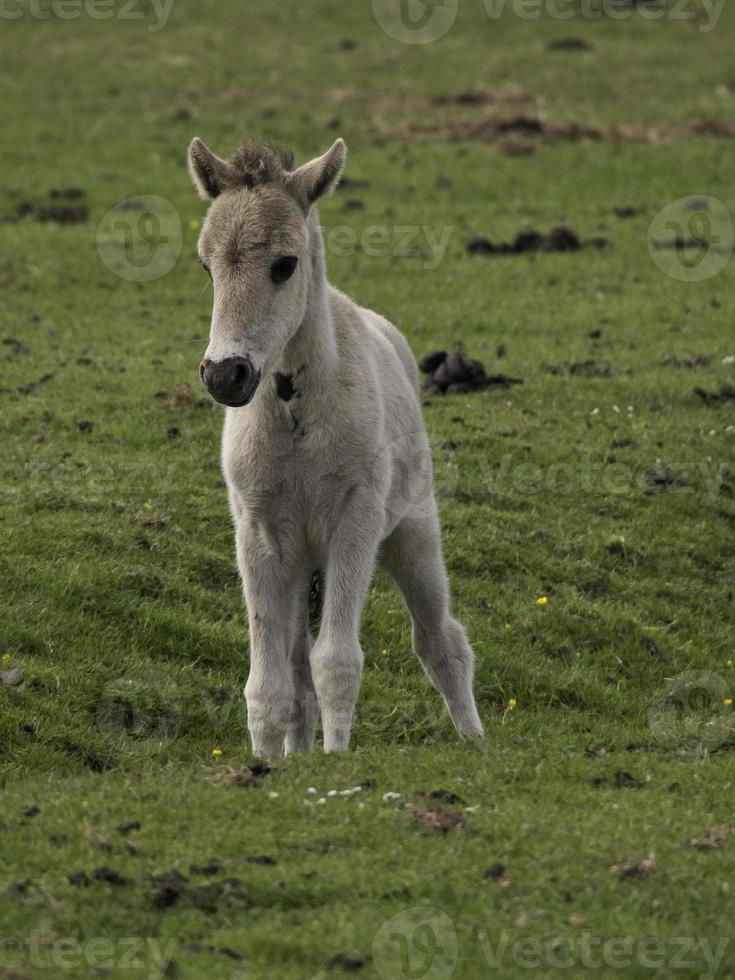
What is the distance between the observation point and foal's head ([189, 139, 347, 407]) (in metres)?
7.49

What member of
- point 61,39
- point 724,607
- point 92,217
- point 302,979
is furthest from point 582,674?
point 61,39

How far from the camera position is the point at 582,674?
11508 mm

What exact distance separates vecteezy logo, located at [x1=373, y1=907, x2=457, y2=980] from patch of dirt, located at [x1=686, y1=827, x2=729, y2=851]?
147cm

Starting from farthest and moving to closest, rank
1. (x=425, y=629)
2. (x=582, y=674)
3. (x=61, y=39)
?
(x=61, y=39) < (x=582, y=674) < (x=425, y=629)

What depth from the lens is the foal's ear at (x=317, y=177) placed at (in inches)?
328

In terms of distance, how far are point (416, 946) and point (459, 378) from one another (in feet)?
37.7

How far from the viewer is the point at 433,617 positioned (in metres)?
9.79

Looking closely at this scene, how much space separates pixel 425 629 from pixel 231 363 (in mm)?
3143

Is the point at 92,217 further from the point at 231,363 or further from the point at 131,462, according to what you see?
the point at 231,363

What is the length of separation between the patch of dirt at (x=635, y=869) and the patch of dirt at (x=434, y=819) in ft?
2.89

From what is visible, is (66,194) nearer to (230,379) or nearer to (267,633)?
(267,633)
